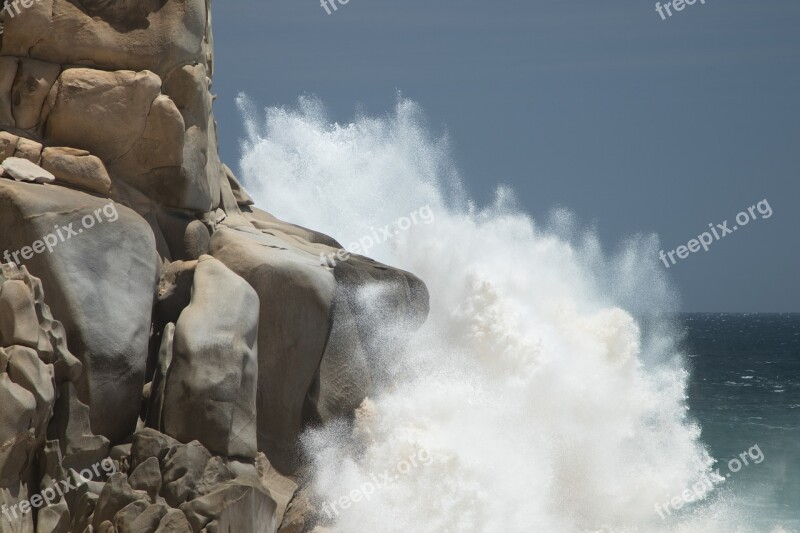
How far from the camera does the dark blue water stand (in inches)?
859

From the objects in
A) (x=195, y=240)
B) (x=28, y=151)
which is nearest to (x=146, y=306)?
(x=195, y=240)

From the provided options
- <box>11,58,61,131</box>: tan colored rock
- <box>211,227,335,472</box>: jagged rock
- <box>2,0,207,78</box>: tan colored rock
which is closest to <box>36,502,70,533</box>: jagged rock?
<box>211,227,335,472</box>: jagged rock

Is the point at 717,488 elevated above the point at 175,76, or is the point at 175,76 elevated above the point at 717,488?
the point at 175,76

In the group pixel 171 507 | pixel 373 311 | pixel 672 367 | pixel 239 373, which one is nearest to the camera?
pixel 171 507

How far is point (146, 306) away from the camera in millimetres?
13031

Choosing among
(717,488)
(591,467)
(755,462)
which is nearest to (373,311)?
(591,467)

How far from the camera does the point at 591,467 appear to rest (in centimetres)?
1688

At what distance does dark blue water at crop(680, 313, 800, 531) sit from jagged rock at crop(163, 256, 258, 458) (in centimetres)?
1080

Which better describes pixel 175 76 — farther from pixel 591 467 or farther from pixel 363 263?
pixel 591 467

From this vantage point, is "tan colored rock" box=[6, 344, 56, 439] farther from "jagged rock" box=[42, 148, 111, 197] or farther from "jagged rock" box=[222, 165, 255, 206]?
"jagged rock" box=[222, 165, 255, 206]

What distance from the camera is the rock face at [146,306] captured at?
452 inches

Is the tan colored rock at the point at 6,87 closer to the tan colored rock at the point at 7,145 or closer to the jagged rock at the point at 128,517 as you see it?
the tan colored rock at the point at 7,145

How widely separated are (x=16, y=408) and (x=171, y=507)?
1934mm

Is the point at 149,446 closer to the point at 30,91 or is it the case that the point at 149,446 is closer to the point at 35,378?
the point at 35,378
